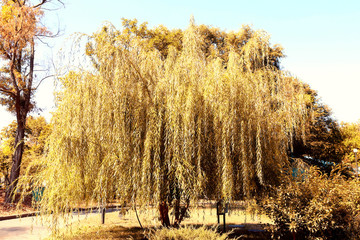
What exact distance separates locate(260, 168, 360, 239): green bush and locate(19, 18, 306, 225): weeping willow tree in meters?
0.57

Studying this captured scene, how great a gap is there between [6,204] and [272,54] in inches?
779

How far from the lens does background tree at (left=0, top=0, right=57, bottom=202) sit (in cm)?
1747

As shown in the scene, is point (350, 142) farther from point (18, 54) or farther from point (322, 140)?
point (18, 54)

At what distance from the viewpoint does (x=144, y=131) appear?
728 centimetres

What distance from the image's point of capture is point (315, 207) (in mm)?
7113

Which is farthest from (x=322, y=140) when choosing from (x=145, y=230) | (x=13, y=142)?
(x=13, y=142)

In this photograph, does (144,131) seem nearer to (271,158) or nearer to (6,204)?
(271,158)

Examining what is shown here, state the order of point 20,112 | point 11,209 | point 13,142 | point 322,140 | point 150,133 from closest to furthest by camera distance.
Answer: point 150,133, point 11,209, point 20,112, point 322,140, point 13,142

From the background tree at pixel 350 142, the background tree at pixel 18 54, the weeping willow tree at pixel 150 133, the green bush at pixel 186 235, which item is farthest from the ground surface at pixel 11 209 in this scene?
the background tree at pixel 350 142

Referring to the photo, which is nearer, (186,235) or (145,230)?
(186,235)

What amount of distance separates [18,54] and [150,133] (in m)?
16.3

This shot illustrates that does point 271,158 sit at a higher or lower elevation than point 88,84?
lower

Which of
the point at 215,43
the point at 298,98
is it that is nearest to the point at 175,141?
the point at 298,98

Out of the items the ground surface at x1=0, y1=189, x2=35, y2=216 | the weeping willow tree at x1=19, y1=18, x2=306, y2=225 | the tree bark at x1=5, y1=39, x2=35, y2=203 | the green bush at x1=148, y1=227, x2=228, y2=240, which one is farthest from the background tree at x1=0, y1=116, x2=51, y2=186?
the green bush at x1=148, y1=227, x2=228, y2=240
